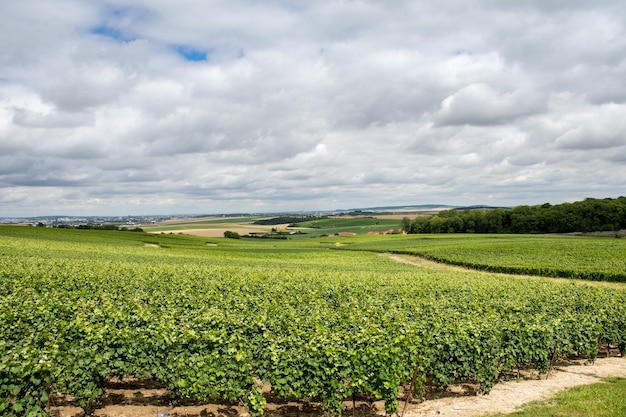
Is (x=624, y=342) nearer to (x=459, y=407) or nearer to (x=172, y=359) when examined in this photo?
(x=459, y=407)

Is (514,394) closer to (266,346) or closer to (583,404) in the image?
(583,404)

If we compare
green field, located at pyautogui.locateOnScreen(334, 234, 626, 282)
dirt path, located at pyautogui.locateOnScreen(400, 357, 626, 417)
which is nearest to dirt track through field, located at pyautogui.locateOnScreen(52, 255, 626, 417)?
dirt path, located at pyautogui.locateOnScreen(400, 357, 626, 417)

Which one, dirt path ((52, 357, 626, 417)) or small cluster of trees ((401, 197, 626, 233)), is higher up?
small cluster of trees ((401, 197, 626, 233))

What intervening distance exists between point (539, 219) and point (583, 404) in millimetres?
122138

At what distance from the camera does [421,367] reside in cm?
1191

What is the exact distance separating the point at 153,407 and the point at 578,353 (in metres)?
17.1

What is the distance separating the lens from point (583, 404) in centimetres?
1130

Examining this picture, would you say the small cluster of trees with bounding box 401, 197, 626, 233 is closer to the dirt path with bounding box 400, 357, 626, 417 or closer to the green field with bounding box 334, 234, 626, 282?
the green field with bounding box 334, 234, 626, 282

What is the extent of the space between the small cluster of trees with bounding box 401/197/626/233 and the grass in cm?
11782

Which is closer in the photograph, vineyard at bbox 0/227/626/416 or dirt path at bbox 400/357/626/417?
vineyard at bbox 0/227/626/416

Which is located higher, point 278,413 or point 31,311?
point 31,311

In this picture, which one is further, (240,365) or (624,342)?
(624,342)

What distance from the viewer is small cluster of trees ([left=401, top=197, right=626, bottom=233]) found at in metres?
110

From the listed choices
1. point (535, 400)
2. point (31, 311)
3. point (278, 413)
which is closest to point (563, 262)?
point (535, 400)
